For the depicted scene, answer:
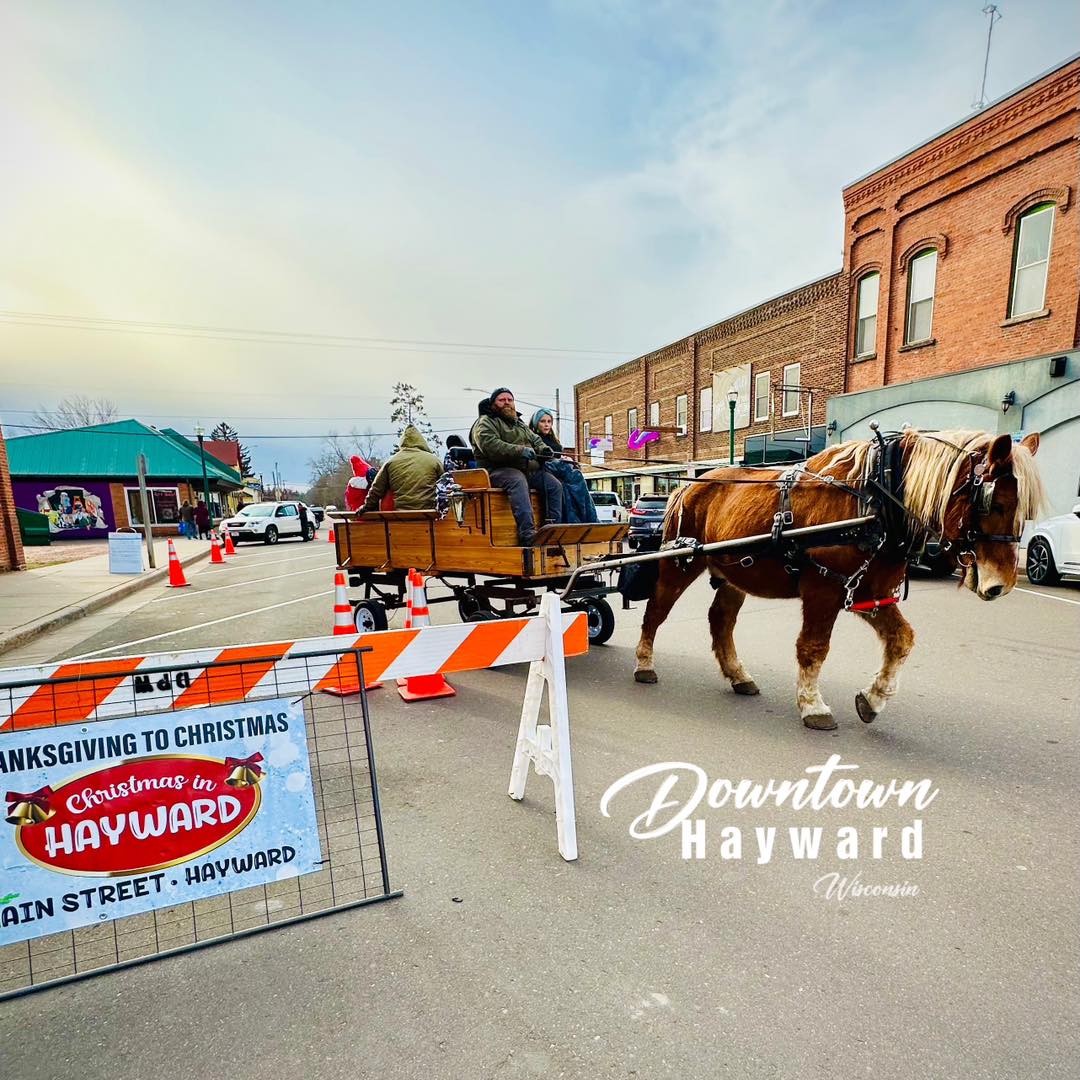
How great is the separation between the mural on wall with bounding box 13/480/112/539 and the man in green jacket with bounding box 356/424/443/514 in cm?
3211

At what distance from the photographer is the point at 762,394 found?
2192cm

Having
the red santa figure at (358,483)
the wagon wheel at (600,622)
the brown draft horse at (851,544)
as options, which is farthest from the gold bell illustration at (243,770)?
the red santa figure at (358,483)

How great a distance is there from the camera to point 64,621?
856 centimetres

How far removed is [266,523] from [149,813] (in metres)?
26.5

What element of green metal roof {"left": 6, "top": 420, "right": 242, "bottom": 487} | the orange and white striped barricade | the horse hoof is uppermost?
green metal roof {"left": 6, "top": 420, "right": 242, "bottom": 487}

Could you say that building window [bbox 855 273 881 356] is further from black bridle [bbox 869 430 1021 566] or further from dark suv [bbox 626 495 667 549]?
black bridle [bbox 869 430 1021 566]

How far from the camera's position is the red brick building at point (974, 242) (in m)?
11.9

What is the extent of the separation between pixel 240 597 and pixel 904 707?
34.9ft

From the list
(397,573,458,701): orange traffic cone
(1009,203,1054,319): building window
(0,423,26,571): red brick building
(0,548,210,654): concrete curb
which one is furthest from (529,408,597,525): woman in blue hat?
(0,423,26,571): red brick building

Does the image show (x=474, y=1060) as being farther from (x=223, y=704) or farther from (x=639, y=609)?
(x=639, y=609)

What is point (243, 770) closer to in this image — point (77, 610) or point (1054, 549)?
point (77, 610)

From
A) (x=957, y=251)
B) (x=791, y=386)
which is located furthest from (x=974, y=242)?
(x=791, y=386)

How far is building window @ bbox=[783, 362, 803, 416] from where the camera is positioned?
20094mm

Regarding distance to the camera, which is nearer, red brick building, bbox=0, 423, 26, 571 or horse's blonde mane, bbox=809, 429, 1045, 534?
horse's blonde mane, bbox=809, 429, 1045, 534
